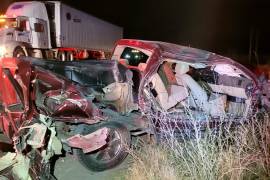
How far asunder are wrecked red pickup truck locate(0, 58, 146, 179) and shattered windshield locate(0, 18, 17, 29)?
11.8 m

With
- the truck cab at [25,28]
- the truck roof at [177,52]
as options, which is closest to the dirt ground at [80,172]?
the truck roof at [177,52]

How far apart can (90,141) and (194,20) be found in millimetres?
47041

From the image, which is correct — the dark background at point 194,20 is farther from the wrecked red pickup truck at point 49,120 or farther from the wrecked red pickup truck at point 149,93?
the wrecked red pickup truck at point 49,120

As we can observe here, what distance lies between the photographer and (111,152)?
257 inches

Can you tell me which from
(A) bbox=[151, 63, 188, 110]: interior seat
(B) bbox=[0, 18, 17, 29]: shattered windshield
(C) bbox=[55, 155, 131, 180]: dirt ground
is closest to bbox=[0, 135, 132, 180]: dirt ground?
(C) bbox=[55, 155, 131, 180]: dirt ground

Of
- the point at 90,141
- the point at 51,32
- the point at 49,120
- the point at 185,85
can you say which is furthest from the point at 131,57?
the point at 51,32

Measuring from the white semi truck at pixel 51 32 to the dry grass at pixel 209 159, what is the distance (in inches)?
413

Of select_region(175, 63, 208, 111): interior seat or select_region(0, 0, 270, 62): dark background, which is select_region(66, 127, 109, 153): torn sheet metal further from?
select_region(0, 0, 270, 62): dark background

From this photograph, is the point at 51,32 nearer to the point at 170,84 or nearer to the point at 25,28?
the point at 25,28

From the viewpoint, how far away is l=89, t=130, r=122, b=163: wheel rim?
21.0 feet

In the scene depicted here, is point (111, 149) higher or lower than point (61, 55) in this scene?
lower

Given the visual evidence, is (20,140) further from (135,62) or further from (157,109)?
(135,62)

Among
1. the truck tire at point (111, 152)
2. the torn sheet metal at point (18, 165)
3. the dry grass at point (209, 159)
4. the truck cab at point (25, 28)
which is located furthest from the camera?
the truck cab at point (25, 28)

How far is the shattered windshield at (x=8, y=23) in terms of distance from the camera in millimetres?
16983
